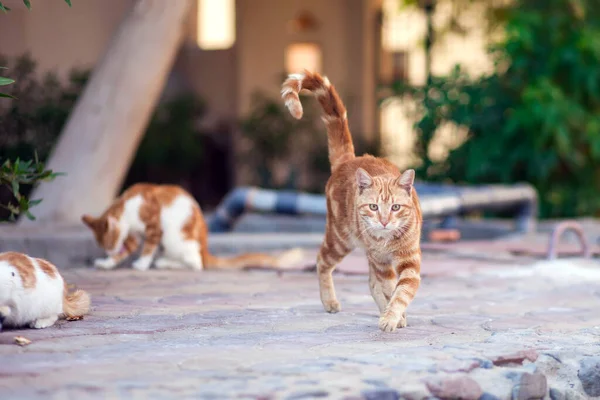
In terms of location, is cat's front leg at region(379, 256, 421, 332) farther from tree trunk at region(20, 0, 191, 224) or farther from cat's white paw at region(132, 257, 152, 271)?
tree trunk at region(20, 0, 191, 224)

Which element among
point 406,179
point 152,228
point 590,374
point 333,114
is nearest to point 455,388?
point 590,374

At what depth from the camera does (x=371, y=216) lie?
12.5 feet

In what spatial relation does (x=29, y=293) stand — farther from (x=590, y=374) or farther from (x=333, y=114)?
(x=590, y=374)

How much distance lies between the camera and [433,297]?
476cm

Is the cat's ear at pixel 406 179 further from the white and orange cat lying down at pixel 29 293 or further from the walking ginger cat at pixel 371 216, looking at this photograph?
the white and orange cat lying down at pixel 29 293

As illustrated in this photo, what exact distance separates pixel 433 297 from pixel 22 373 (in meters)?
2.54

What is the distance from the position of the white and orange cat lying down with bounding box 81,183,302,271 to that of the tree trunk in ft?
6.72

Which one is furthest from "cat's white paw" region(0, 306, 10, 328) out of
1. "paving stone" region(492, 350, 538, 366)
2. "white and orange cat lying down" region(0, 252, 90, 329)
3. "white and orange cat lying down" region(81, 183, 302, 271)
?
"white and orange cat lying down" region(81, 183, 302, 271)

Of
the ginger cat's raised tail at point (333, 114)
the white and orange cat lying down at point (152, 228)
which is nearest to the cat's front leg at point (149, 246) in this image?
the white and orange cat lying down at point (152, 228)

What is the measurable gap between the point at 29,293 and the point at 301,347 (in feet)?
3.73

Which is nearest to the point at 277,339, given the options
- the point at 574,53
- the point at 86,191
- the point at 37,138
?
the point at 86,191

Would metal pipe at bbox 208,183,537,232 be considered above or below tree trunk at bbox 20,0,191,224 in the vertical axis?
below

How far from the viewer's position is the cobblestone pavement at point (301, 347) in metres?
2.83

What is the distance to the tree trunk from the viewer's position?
25.3ft
